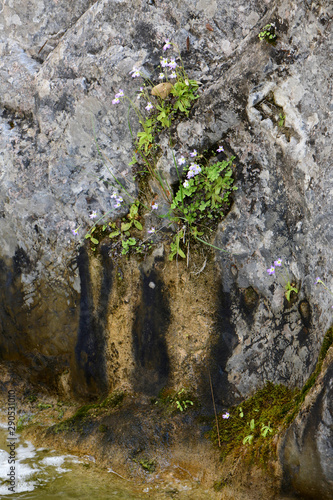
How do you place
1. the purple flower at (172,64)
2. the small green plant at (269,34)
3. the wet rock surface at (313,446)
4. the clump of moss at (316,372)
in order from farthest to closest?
the purple flower at (172,64)
the small green plant at (269,34)
the clump of moss at (316,372)
the wet rock surface at (313,446)

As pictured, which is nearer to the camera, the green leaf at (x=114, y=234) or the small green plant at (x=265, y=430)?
the small green plant at (x=265, y=430)

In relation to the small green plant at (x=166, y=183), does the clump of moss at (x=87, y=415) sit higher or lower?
lower

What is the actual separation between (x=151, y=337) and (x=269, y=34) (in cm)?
242

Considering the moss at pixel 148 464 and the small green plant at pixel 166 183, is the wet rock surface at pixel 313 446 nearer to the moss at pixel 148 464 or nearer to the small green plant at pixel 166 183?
the moss at pixel 148 464

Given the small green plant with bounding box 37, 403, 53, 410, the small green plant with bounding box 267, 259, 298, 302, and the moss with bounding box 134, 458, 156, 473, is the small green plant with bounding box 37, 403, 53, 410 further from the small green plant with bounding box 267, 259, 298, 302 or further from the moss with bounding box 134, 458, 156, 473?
the small green plant with bounding box 267, 259, 298, 302

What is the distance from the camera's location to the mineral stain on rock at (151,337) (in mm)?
3564

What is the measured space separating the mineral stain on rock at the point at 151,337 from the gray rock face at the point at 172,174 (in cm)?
2

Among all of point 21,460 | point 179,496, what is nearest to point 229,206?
point 179,496

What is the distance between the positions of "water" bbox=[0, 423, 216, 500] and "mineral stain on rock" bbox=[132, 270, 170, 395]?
0.70 m

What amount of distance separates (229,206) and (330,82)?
1.08m

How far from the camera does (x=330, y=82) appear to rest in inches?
108

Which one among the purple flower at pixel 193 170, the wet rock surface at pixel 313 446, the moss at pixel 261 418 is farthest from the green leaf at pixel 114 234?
the wet rock surface at pixel 313 446

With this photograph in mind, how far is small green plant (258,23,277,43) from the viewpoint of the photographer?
3.07 metres

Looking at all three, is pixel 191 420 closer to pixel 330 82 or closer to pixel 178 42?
pixel 330 82
